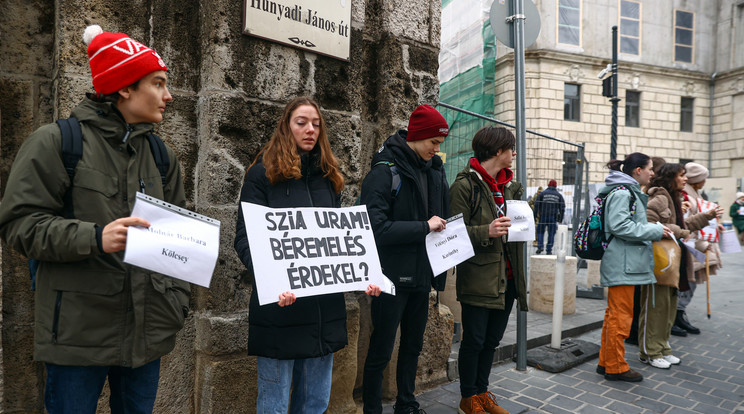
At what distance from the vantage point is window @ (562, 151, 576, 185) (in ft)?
26.6

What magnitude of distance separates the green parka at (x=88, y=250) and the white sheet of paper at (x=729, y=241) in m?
6.11

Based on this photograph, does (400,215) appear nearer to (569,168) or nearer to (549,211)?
(569,168)

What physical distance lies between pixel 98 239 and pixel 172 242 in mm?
235

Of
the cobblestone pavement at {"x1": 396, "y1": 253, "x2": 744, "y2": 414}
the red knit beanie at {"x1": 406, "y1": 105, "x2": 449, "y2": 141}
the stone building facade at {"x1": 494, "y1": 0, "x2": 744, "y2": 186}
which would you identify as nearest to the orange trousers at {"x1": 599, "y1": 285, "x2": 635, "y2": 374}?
the cobblestone pavement at {"x1": 396, "y1": 253, "x2": 744, "y2": 414}

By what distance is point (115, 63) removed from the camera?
1845 mm

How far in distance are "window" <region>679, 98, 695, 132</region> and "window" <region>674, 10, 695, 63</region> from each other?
1.98 m

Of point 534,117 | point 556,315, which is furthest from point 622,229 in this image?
point 534,117

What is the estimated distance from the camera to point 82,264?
1758 millimetres

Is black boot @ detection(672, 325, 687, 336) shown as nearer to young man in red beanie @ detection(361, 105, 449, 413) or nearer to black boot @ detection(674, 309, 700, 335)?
black boot @ detection(674, 309, 700, 335)

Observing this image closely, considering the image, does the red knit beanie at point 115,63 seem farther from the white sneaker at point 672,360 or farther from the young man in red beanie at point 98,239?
the white sneaker at point 672,360

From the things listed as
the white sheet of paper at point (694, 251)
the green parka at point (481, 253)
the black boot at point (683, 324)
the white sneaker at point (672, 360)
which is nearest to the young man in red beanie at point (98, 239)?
the green parka at point (481, 253)

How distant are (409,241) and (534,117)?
19693mm

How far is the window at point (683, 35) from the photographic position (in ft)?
77.7

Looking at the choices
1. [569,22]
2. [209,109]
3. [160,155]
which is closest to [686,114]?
[569,22]
